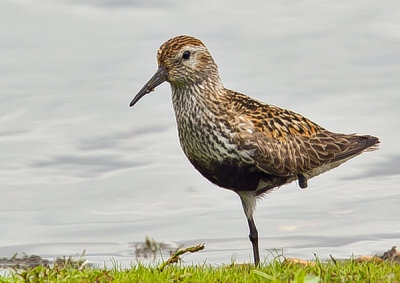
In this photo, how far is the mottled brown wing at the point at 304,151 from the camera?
34.2ft

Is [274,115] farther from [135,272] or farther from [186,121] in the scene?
[135,272]

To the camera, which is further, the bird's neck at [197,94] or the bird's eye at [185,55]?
the bird's eye at [185,55]

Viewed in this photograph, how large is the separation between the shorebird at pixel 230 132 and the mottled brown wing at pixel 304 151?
1 centimetres

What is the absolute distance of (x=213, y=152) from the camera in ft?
32.9

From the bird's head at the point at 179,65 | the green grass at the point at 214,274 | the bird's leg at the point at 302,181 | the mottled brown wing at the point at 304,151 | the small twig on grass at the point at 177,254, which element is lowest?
the green grass at the point at 214,274

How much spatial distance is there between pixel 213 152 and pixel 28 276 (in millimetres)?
3145

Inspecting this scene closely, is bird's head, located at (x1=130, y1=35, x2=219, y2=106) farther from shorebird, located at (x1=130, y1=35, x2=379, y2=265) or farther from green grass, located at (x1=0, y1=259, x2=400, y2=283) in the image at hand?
green grass, located at (x1=0, y1=259, x2=400, y2=283)

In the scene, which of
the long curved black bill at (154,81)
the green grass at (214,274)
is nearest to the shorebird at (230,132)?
the long curved black bill at (154,81)

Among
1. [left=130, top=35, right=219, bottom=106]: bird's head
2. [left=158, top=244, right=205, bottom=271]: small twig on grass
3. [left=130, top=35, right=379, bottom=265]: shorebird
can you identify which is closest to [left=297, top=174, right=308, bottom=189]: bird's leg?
[left=130, top=35, right=379, bottom=265]: shorebird

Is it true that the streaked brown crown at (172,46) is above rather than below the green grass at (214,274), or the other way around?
above

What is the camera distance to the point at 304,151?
11.3 meters

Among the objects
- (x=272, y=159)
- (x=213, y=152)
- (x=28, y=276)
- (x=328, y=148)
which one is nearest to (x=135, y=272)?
(x=28, y=276)

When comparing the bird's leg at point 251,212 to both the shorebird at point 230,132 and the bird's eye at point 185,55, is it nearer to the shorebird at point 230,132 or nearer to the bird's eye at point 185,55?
the shorebird at point 230,132

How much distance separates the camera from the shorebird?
1014cm
